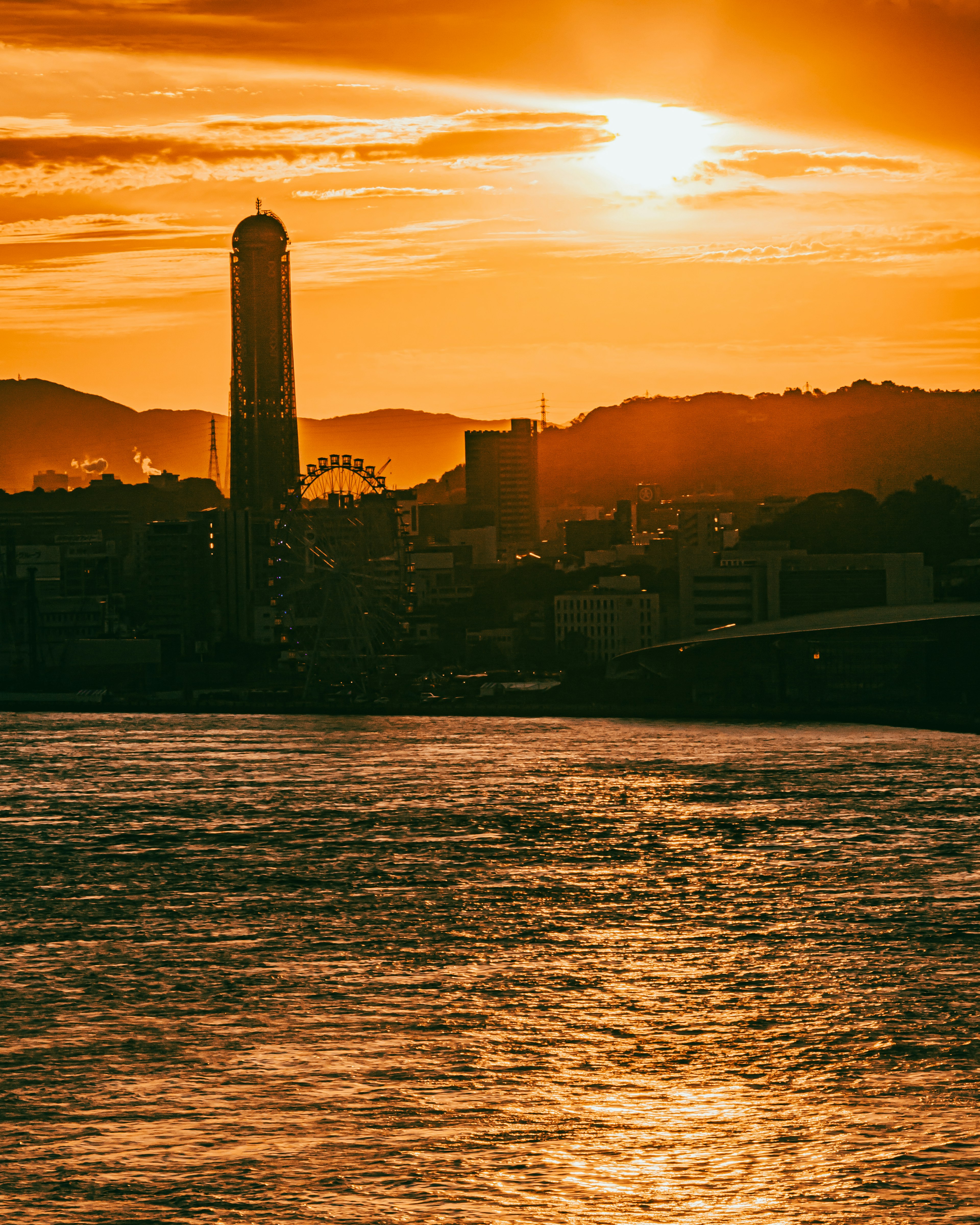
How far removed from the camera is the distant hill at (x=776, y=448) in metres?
152

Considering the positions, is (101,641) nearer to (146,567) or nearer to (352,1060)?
(146,567)

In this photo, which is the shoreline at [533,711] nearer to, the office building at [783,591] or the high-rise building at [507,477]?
the office building at [783,591]

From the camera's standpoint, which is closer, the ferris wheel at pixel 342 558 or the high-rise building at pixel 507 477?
Answer: the ferris wheel at pixel 342 558

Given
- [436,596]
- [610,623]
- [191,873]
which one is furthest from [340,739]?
[436,596]

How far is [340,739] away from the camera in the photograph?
3666cm

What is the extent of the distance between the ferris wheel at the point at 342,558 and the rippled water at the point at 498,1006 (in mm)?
17804

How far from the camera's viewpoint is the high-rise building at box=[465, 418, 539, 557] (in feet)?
397

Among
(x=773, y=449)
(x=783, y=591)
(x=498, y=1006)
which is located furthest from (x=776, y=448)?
(x=498, y=1006)

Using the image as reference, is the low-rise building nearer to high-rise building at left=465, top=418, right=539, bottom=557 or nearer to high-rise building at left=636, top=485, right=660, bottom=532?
high-rise building at left=636, top=485, right=660, bottom=532

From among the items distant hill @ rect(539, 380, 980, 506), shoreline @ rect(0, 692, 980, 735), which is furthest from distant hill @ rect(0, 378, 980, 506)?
shoreline @ rect(0, 692, 980, 735)

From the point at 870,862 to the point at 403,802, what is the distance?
8.44 meters

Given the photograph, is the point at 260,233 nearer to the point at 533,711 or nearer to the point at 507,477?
the point at 507,477

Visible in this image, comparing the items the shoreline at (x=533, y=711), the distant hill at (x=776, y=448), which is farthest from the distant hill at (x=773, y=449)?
the shoreline at (x=533, y=711)

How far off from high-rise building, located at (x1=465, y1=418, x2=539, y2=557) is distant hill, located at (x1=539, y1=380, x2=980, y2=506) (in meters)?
27.1
